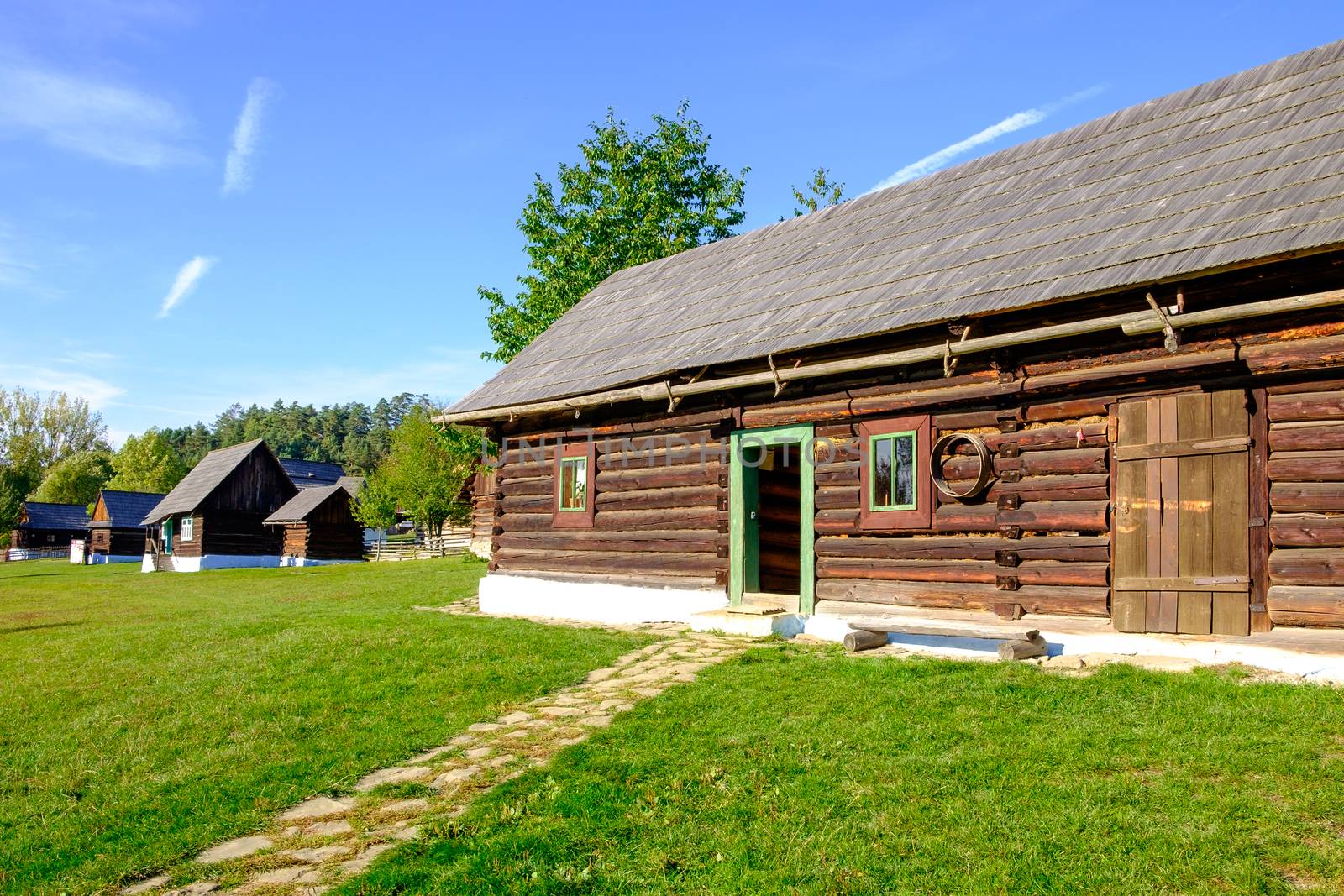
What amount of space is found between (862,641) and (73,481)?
74853mm

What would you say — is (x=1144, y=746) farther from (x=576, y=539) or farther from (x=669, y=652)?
(x=576, y=539)

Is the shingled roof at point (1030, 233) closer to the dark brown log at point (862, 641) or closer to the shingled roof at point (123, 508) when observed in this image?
the dark brown log at point (862, 641)

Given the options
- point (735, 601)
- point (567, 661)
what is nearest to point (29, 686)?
point (567, 661)

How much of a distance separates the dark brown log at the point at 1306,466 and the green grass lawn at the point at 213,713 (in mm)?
6000

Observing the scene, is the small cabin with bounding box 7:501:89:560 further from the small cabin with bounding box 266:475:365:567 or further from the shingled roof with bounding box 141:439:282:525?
the small cabin with bounding box 266:475:365:567

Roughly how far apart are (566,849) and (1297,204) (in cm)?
765

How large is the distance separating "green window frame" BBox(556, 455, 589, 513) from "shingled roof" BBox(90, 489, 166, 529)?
1673 inches

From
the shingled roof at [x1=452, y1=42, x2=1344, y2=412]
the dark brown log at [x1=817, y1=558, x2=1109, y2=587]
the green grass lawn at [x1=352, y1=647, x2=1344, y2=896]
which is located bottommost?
the green grass lawn at [x1=352, y1=647, x2=1344, y2=896]

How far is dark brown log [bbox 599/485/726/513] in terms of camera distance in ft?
40.0

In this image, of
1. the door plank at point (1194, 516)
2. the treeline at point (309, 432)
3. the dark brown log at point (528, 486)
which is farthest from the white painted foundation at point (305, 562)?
the treeline at point (309, 432)

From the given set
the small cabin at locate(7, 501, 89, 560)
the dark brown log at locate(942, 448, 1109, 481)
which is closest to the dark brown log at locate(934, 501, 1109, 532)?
the dark brown log at locate(942, 448, 1109, 481)

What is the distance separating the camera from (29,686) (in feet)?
30.8

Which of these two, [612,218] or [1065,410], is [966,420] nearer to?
[1065,410]

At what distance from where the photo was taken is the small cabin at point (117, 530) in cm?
4988
